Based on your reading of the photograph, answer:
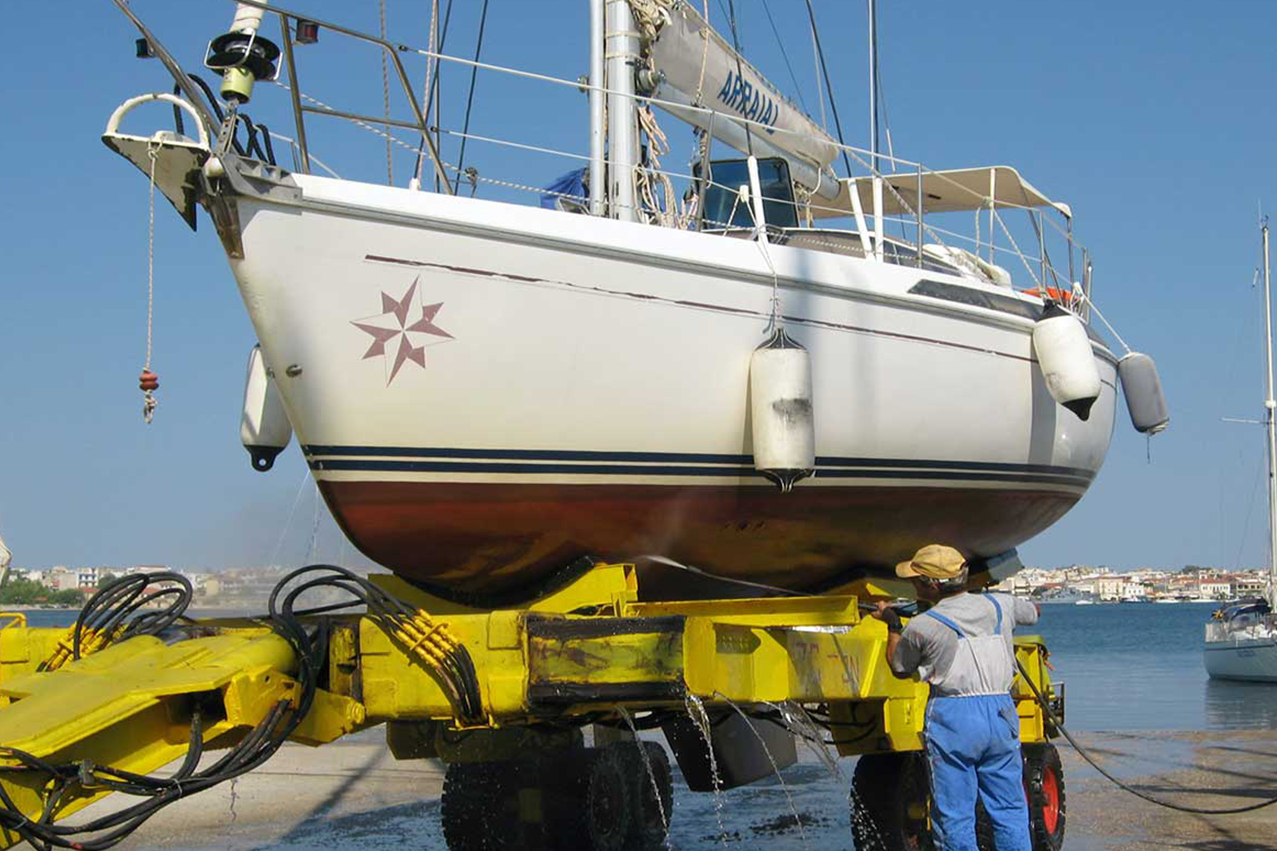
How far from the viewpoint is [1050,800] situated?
758 cm

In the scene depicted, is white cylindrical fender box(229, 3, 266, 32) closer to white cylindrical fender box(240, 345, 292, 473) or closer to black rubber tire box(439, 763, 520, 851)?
white cylindrical fender box(240, 345, 292, 473)

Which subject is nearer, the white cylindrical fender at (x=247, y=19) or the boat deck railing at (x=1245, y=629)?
the white cylindrical fender at (x=247, y=19)

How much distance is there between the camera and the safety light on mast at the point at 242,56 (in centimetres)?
577

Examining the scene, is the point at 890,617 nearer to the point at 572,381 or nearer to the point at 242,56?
the point at 572,381

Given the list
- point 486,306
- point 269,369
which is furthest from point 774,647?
point 269,369

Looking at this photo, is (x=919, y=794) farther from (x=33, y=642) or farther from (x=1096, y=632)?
(x=1096, y=632)

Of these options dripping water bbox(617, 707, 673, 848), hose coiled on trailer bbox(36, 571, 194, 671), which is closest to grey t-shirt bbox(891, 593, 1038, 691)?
dripping water bbox(617, 707, 673, 848)

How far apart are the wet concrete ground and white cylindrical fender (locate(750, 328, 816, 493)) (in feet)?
4.67

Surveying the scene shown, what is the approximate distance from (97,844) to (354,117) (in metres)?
3.57

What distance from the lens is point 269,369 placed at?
586 cm

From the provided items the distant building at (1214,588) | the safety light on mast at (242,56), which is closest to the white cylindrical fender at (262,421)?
the safety light on mast at (242,56)

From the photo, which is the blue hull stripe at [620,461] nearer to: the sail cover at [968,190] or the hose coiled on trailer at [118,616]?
the hose coiled on trailer at [118,616]

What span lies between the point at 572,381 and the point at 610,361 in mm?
190

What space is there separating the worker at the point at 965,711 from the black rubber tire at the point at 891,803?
5.00 feet
